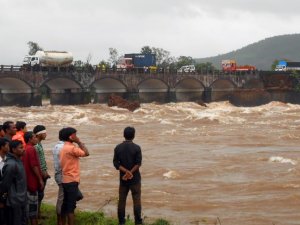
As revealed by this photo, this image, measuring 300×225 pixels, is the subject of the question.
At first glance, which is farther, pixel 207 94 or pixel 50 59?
pixel 207 94

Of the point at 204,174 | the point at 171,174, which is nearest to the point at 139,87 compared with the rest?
the point at 204,174

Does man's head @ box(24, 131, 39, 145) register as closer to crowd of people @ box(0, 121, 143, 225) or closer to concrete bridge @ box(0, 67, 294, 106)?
crowd of people @ box(0, 121, 143, 225)

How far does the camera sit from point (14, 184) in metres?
6.18

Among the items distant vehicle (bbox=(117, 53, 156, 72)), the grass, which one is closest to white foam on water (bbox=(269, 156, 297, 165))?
the grass

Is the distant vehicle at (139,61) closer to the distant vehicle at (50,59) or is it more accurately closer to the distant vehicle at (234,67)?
the distant vehicle at (234,67)

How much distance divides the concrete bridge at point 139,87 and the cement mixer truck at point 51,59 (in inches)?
59.8

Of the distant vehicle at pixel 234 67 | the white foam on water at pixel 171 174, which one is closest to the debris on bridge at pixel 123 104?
the distant vehicle at pixel 234 67

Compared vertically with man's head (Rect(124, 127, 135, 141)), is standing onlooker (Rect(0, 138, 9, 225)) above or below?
below

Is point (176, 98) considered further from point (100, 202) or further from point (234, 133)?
point (100, 202)

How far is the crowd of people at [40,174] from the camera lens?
6.18 meters

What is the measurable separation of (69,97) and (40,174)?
42.5 m

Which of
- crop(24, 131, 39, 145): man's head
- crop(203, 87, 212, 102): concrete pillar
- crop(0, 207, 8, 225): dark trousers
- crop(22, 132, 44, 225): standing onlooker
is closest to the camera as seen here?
crop(0, 207, 8, 225): dark trousers

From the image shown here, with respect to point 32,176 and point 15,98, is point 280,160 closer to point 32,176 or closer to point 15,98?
point 32,176

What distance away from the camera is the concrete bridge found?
46.2 meters
